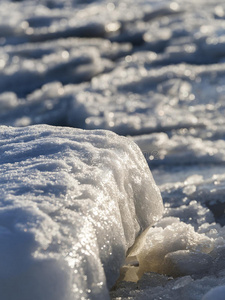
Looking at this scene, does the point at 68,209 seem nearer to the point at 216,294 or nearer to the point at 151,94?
the point at 216,294

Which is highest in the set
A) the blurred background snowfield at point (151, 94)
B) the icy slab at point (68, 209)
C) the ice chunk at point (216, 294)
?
the icy slab at point (68, 209)

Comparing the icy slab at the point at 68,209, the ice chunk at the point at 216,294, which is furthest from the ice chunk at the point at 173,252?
the ice chunk at the point at 216,294

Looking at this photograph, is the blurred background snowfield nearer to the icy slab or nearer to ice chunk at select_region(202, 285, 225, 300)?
ice chunk at select_region(202, 285, 225, 300)

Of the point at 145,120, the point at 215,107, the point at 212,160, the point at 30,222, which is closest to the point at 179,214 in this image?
the point at 212,160

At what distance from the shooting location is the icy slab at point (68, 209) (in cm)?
134

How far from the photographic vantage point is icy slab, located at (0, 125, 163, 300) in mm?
1344

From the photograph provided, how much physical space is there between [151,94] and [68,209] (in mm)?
4090

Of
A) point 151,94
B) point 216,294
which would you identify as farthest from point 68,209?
point 151,94

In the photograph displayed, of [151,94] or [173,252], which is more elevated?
[173,252]

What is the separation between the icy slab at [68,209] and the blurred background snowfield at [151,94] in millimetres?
229

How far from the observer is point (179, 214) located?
9.23 feet

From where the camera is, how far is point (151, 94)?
554 centimetres

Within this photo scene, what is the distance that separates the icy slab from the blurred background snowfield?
229 millimetres

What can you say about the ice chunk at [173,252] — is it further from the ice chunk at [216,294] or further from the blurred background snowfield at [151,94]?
the ice chunk at [216,294]
